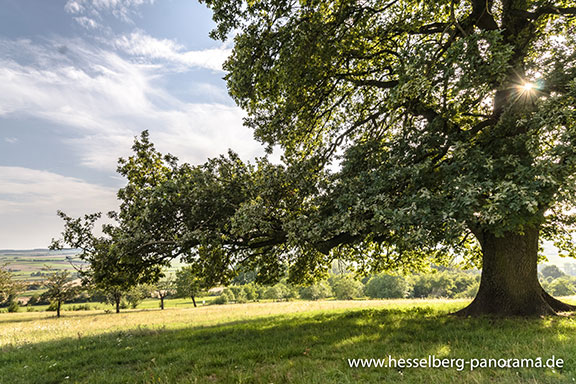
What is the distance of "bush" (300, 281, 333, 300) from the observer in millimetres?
90000

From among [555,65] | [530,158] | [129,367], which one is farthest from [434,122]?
[129,367]

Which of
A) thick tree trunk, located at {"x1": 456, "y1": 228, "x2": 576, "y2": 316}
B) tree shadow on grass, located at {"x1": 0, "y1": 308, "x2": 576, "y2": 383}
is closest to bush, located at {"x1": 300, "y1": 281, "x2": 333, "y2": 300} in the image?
thick tree trunk, located at {"x1": 456, "y1": 228, "x2": 576, "y2": 316}

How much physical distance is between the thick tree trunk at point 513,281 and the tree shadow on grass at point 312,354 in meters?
1.16

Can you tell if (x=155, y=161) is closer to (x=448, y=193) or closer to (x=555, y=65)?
(x=448, y=193)

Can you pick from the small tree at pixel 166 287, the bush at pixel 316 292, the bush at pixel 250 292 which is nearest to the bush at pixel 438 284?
the bush at pixel 316 292

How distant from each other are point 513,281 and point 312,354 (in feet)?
27.8

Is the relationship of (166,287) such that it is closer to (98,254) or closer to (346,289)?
(346,289)

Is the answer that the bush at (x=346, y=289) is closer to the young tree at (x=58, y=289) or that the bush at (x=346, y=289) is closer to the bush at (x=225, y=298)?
the bush at (x=225, y=298)

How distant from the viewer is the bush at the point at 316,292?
90000 millimetres

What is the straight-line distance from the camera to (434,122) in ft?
31.0

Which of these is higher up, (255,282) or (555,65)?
(555,65)

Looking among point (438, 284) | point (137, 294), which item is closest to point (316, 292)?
point (438, 284)

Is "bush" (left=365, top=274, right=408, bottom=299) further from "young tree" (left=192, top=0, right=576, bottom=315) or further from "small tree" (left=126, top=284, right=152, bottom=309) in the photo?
"young tree" (left=192, top=0, right=576, bottom=315)

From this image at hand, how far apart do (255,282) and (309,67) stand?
34.0ft
